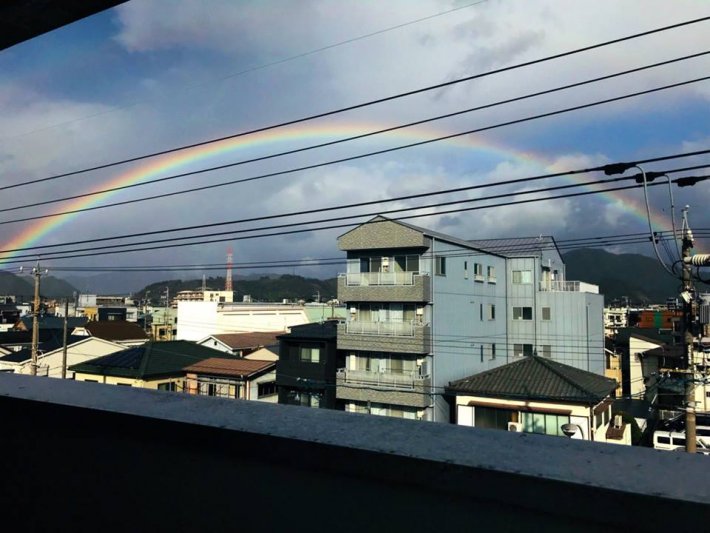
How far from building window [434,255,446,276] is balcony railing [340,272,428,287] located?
0.47 m

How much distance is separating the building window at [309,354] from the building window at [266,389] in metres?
1.13

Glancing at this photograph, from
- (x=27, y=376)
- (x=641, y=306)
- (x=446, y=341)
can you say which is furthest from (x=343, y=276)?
(x=641, y=306)

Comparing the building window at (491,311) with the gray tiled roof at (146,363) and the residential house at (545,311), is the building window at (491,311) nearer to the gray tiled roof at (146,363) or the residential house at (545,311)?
the residential house at (545,311)

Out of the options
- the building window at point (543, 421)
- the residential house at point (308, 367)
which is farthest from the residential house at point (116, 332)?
the building window at point (543, 421)

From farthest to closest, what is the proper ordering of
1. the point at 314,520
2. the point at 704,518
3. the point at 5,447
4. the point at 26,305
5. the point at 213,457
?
the point at 26,305
the point at 5,447
the point at 213,457
the point at 314,520
the point at 704,518

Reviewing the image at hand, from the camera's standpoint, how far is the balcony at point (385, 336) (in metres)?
12.4

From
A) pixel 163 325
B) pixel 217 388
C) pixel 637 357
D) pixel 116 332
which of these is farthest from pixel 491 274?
pixel 163 325

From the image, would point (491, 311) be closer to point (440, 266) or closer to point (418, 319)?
point (440, 266)

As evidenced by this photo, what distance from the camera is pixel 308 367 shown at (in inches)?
545

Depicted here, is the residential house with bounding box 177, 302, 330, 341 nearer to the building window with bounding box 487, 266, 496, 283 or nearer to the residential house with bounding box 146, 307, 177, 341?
the residential house with bounding box 146, 307, 177, 341

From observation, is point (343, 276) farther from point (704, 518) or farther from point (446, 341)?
point (704, 518)

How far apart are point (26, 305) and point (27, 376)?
152ft

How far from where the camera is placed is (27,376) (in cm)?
129

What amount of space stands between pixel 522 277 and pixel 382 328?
597 cm
